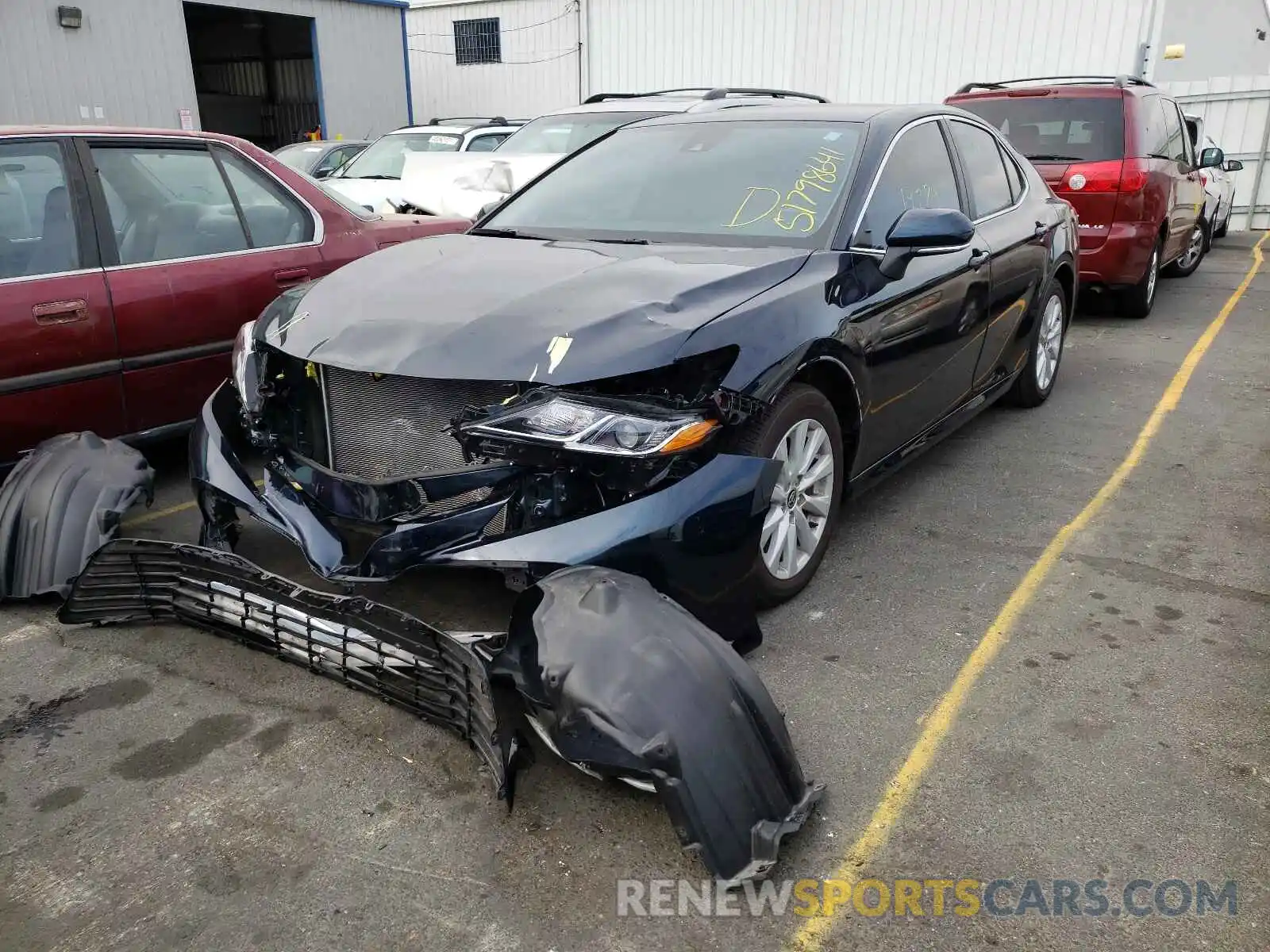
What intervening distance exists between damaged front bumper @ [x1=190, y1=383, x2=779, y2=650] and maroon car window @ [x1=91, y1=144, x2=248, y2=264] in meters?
1.90

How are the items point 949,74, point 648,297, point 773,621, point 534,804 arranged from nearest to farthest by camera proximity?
point 534,804
point 648,297
point 773,621
point 949,74

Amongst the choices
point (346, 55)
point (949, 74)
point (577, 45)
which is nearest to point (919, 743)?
point (949, 74)

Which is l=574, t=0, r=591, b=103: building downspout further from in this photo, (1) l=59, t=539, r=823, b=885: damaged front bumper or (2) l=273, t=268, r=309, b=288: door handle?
(1) l=59, t=539, r=823, b=885: damaged front bumper

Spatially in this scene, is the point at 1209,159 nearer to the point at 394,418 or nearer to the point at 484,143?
the point at 484,143

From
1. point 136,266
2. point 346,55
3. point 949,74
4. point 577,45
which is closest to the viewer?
point 136,266

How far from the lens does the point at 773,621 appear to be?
3.35 meters

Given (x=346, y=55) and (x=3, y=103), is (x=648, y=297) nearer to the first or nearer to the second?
(x=3, y=103)

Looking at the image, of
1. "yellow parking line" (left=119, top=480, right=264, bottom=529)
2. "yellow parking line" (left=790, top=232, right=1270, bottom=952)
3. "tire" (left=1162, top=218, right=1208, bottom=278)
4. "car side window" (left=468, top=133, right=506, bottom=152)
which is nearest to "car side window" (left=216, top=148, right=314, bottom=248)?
"yellow parking line" (left=119, top=480, right=264, bottom=529)

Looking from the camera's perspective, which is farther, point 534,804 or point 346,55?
point 346,55

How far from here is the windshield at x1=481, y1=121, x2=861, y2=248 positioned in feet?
12.1

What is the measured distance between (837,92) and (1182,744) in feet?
59.9

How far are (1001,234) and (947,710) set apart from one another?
8.81ft

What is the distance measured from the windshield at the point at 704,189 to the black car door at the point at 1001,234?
97 centimetres

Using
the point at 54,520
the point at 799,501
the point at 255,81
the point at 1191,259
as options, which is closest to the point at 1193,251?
the point at 1191,259
